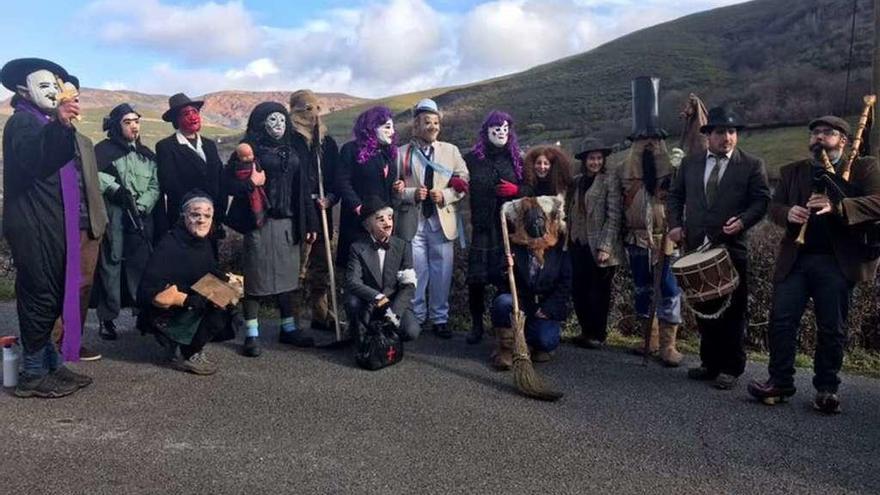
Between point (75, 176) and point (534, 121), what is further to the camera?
point (534, 121)

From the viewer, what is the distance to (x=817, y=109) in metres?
25.1

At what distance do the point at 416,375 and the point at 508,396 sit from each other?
0.83 meters

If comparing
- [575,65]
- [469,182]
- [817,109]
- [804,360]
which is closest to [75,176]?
[469,182]

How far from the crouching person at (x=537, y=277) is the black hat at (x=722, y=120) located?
1383 millimetres

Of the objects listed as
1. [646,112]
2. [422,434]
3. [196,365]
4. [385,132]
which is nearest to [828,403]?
[422,434]

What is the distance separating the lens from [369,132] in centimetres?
666

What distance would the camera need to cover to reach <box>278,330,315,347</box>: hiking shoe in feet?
21.4

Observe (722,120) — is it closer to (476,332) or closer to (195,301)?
(476,332)

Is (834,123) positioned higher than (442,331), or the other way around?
(834,123)

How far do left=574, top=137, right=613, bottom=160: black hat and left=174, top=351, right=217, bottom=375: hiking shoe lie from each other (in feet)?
12.1

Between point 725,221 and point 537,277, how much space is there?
1.54 meters

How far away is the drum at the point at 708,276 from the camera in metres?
5.12

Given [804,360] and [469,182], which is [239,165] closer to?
[469,182]

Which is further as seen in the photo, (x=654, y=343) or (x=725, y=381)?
(x=654, y=343)
